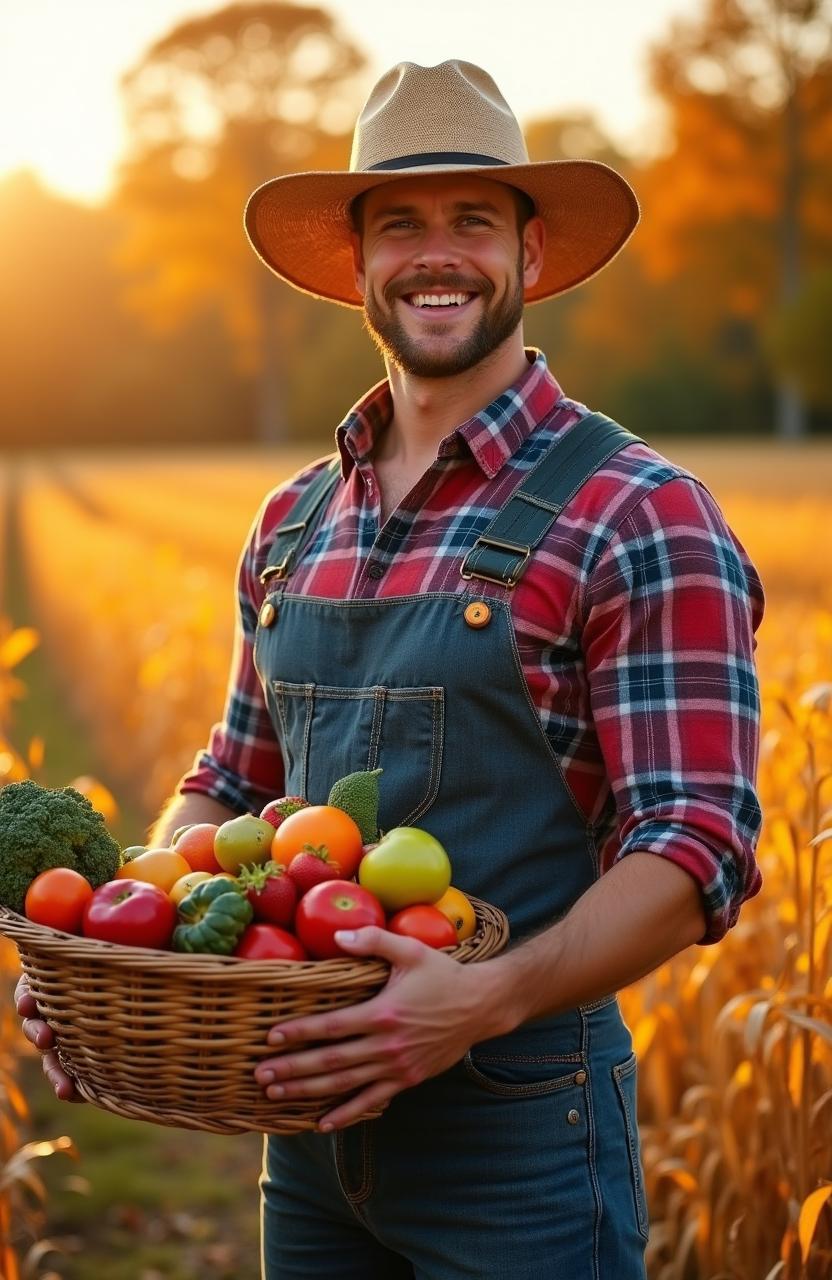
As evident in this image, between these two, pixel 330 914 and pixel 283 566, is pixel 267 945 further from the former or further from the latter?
pixel 283 566

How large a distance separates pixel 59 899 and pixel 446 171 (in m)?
1.24

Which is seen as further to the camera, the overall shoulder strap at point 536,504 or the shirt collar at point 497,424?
the shirt collar at point 497,424

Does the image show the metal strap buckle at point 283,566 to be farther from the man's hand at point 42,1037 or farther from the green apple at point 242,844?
the man's hand at point 42,1037

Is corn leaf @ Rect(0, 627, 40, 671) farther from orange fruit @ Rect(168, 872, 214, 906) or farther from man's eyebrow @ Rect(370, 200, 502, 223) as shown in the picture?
orange fruit @ Rect(168, 872, 214, 906)

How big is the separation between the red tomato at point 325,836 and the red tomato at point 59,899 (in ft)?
0.88

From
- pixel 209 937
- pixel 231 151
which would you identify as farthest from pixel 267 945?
pixel 231 151

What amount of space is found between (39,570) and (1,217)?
38962mm

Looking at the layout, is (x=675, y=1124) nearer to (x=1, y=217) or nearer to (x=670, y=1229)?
→ (x=670, y=1229)

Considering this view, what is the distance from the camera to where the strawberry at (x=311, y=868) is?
1943 millimetres

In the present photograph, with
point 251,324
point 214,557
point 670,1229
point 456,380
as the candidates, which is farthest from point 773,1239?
point 251,324

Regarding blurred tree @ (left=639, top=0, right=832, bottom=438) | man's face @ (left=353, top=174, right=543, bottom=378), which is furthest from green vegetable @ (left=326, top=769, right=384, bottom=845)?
blurred tree @ (left=639, top=0, right=832, bottom=438)

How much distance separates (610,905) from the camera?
1.96 meters

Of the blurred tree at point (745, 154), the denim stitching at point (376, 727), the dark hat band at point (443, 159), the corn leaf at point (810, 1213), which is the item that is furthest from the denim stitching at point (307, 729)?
the blurred tree at point (745, 154)

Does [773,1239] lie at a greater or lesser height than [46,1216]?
greater
